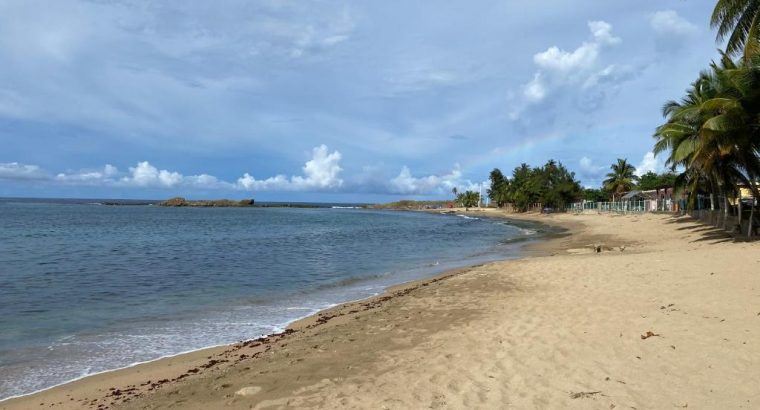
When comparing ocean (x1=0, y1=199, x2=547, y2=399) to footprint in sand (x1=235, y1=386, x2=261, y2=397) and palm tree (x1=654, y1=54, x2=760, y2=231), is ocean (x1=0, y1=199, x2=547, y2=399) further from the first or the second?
palm tree (x1=654, y1=54, x2=760, y2=231)

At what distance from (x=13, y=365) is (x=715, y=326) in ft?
37.7

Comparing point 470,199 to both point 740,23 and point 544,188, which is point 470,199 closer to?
point 544,188

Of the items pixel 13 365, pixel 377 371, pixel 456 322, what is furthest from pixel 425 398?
pixel 13 365

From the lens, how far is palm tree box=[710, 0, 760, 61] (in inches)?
599

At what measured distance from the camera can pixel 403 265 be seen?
23.3m

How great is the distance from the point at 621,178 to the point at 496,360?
9219 centimetres

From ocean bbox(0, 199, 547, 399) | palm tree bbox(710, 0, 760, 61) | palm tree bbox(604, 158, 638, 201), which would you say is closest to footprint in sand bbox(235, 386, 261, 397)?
ocean bbox(0, 199, 547, 399)

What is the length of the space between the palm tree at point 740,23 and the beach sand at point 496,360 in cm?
793

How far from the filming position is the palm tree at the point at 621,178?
3452 inches

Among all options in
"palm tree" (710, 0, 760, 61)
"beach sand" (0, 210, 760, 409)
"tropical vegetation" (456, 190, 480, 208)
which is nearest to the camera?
"beach sand" (0, 210, 760, 409)

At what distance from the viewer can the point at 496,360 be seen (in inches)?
266

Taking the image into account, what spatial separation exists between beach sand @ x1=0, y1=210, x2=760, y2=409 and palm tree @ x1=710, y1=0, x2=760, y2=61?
7.93 metres

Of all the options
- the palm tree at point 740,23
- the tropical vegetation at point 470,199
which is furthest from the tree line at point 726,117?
the tropical vegetation at point 470,199

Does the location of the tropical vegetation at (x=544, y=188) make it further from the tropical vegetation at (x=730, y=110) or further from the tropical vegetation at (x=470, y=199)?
the tropical vegetation at (x=730, y=110)
